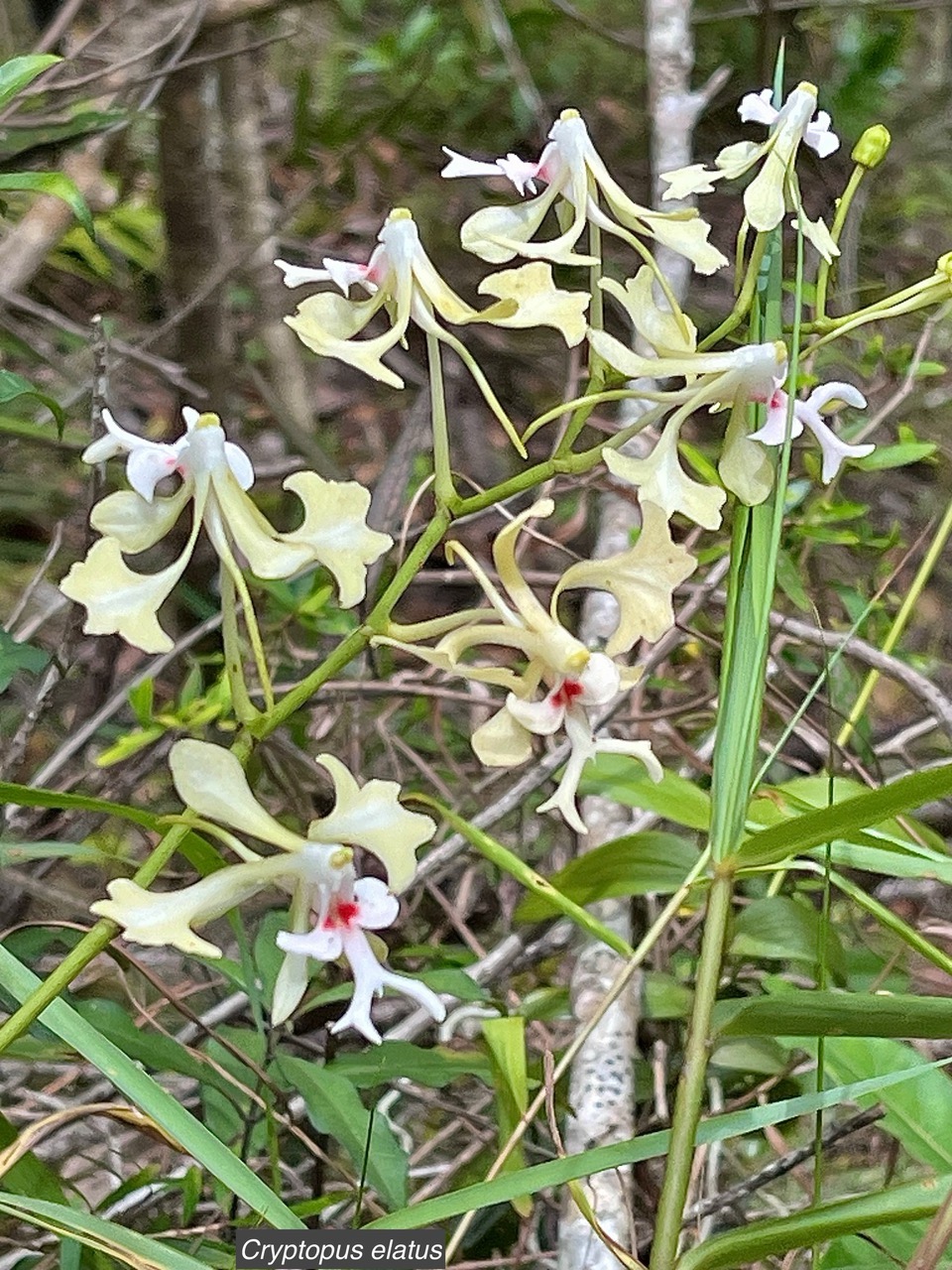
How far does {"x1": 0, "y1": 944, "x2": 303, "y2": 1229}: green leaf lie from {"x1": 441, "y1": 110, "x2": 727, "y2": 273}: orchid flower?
0.30m

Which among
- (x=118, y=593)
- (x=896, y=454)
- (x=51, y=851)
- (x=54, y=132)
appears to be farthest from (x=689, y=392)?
(x=54, y=132)

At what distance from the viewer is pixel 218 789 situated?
316mm

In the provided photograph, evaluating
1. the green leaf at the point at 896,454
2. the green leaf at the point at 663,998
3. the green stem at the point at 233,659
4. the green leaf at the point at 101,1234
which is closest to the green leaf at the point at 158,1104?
the green leaf at the point at 101,1234

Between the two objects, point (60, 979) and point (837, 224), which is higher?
point (837, 224)

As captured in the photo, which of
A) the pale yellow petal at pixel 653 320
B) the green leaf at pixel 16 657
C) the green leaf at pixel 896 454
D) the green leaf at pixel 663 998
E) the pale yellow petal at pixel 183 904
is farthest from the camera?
the green leaf at pixel 896 454

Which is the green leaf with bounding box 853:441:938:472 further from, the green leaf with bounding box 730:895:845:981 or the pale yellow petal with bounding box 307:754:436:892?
the pale yellow petal with bounding box 307:754:436:892

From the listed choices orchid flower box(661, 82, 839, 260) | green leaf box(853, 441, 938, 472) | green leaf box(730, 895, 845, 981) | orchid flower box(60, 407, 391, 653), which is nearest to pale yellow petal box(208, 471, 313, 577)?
orchid flower box(60, 407, 391, 653)

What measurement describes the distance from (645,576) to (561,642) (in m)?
0.04

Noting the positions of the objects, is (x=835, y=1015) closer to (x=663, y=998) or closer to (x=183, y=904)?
(x=183, y=904)

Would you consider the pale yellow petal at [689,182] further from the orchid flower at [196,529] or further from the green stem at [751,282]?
the orchid flower at [196,529]

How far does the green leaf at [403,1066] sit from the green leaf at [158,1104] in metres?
0.16

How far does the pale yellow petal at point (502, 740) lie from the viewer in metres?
0.39

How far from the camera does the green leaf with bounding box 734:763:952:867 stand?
13.1 inches

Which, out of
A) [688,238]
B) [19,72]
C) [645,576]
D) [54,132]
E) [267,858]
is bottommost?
[267,858]
